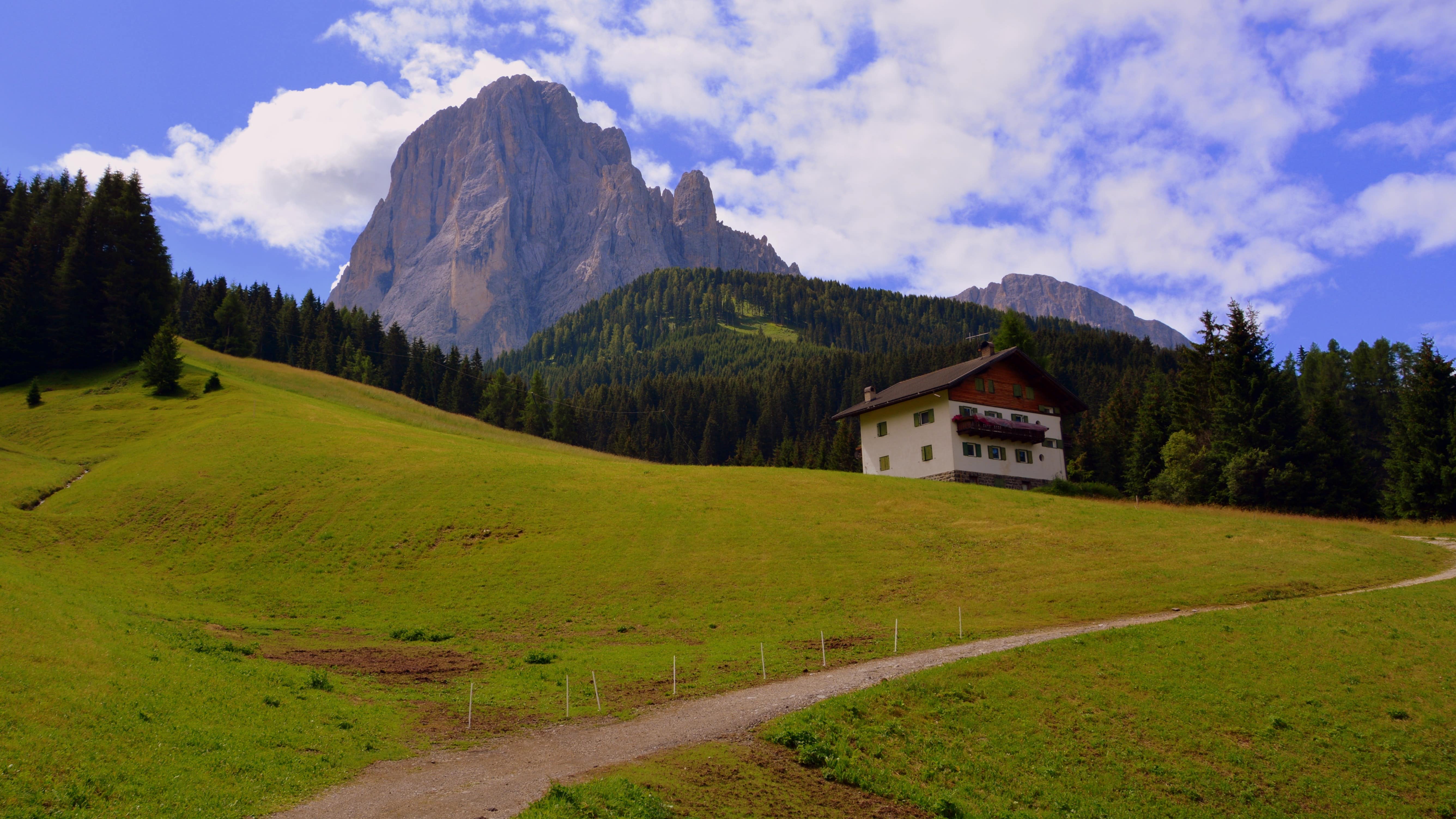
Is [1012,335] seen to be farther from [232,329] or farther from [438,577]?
[232,329]

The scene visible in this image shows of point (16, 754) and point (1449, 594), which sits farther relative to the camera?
point (1449, 594)

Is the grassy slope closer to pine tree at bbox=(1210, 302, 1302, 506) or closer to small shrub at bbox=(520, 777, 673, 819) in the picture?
small shrub at bbox=(520, 777, 673, 819)

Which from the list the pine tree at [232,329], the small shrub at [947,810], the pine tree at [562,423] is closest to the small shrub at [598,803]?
the small shrub at [947,810]

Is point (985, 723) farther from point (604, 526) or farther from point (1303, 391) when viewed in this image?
point (1303, 391)

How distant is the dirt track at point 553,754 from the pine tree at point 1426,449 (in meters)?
56.5

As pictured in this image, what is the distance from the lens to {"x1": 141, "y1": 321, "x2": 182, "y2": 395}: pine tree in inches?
3157

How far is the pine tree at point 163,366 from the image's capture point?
80.2 metres

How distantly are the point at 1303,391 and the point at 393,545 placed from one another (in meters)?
156

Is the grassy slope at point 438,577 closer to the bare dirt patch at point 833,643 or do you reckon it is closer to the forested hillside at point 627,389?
the bare dirt patch at point 833,643

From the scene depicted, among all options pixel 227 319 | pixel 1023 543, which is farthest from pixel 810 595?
pixel 227 319

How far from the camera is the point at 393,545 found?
43.6m

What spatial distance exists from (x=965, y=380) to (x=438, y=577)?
155 feet

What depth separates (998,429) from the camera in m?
71.0

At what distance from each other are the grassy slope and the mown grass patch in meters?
5.31
